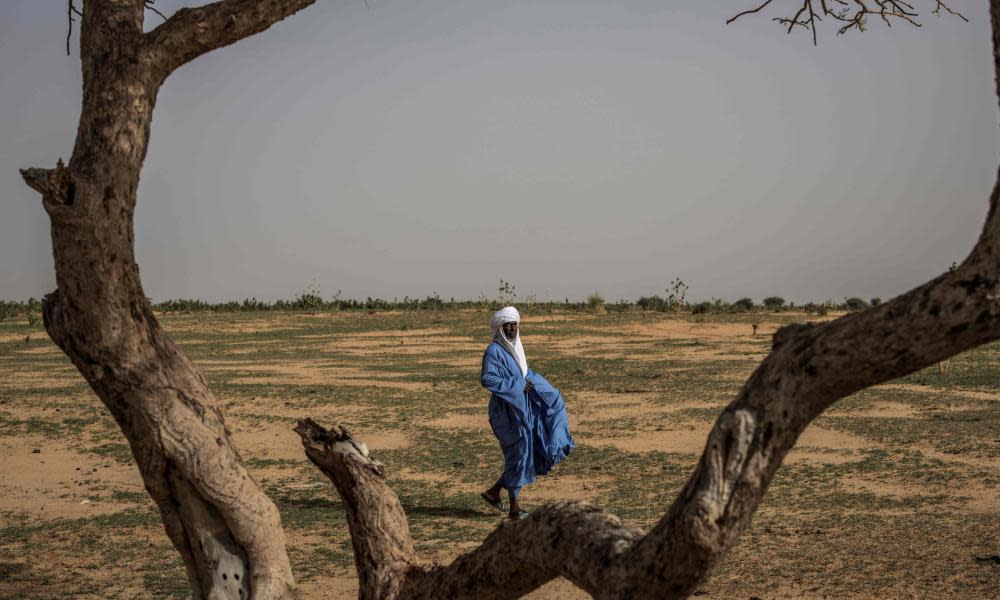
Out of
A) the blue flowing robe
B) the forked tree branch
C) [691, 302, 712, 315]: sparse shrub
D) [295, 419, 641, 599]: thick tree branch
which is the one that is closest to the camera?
the forked tree branch

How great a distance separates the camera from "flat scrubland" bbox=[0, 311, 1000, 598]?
825 centimetres

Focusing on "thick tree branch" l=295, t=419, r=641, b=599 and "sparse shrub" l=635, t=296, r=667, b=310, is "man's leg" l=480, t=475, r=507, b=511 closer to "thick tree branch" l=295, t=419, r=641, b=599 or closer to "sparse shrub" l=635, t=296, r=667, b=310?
"thick tree branch" l=295, t=419, r=641, b=599

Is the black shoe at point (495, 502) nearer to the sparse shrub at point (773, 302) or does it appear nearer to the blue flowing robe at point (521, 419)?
the blue flowing robe at point (521, 419)

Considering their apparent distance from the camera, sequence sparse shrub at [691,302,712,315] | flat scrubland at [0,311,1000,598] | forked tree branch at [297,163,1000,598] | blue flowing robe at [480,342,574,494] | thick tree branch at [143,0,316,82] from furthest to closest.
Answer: sparse shrub at [691,302,712,315] → blue flowing robe at [480,342,574,494] → flat scrubland at [0,311,1000,598] → thick tree branch at [143,0,316,82] → forked tree branch at [297,163,1000,598]

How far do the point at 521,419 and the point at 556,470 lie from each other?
105 inches

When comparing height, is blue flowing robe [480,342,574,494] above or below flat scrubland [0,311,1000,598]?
above

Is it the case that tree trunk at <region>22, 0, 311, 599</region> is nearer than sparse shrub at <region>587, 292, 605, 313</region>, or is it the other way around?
tree trunk at <region>22, 0, 311, 599</region>

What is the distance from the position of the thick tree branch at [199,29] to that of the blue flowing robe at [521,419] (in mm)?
4479

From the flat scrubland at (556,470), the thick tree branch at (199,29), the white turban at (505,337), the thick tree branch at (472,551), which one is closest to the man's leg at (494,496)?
the flat scrubland at (556,470)

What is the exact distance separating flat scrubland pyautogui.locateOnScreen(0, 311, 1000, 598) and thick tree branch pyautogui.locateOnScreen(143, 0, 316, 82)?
12.5 feet

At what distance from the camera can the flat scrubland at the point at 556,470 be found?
8250 millimetres

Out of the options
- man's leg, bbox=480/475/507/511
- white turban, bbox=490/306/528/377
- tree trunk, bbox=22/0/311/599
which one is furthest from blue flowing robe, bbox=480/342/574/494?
tree trunk, bbox=22/0/311/599

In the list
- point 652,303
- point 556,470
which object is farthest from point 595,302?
point 556,470

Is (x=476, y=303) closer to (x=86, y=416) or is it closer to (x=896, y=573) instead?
(x=86, y=416)
